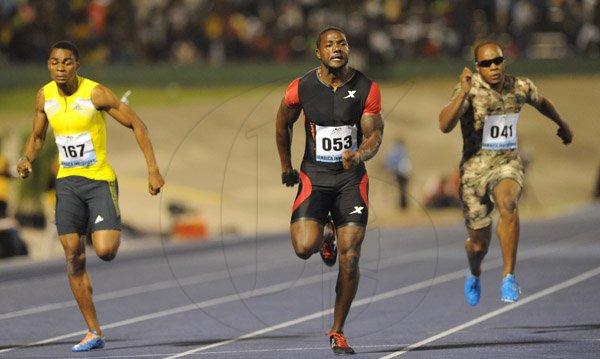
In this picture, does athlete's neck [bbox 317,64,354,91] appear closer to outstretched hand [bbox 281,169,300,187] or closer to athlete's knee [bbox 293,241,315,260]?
outstretched hand [bbox 281,169,300,187]

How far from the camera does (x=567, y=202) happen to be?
33.2m

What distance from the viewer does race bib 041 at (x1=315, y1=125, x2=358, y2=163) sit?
9.15 m

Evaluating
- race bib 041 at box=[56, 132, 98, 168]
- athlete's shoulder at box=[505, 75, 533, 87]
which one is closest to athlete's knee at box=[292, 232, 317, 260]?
race bib 041 at box=[56, 132, 98, 168]

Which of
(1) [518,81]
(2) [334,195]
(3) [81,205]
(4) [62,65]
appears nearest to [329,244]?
(2) [334,195]

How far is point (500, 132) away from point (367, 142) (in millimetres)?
1700

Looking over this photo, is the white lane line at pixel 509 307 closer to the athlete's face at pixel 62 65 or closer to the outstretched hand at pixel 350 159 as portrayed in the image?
the outstretched hand at pixel 350 159

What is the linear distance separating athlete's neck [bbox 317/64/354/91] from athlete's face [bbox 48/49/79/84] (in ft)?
5.74

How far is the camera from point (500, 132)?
10.3m

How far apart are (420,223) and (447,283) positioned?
42.0ft

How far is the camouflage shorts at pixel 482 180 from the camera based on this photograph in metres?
10.4

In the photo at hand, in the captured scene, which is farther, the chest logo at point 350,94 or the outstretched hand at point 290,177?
the outstretched hand at point 290,177

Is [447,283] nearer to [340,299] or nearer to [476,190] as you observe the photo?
[476,190]

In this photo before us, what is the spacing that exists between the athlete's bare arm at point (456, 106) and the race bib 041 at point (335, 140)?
3.53ft

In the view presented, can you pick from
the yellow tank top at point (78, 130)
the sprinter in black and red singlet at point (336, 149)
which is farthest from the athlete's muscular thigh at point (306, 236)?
the yellow tank top at point (78, 130)
